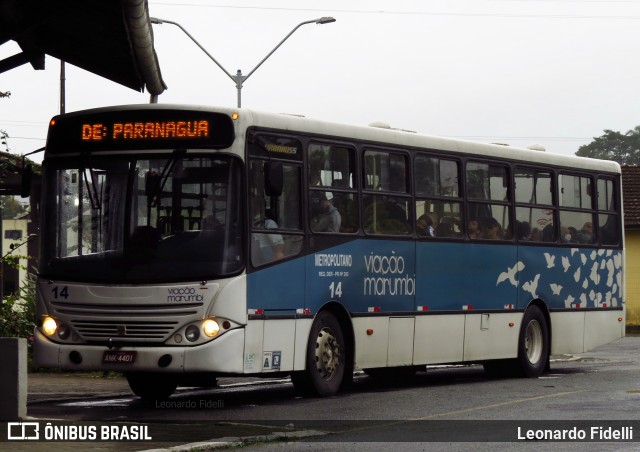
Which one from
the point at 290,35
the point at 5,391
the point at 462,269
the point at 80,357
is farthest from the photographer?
the point at 290,35

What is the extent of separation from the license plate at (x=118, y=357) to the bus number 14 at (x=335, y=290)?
2.84 m

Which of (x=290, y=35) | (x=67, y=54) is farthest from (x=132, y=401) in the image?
(x=290, y=35)

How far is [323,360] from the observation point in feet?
55.6

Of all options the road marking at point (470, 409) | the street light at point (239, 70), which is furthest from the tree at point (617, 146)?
the road marking at point (470, 409)

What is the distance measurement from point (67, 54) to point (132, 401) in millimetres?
4159

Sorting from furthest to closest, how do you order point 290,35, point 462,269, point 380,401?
point 290,35
point 462,269
point 380,401

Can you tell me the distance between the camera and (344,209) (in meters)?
17.5

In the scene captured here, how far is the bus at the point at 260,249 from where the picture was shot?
1538 centimetres

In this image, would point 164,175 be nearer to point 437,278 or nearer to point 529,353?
point 437,278

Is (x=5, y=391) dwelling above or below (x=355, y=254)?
below

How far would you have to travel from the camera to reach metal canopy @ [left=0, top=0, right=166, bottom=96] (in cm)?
1466

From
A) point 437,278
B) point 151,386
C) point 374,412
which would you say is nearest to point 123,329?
point 151,386

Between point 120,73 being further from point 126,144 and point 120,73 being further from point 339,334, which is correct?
point 339,334

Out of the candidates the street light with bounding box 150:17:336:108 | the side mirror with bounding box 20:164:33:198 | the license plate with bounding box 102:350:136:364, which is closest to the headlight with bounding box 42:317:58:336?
the license plate with bounding box 102:350:136:364
